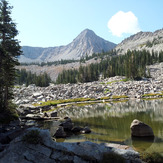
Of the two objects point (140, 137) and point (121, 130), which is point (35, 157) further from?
point (121, 130)

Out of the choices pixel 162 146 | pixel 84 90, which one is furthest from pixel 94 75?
pixel 162 146

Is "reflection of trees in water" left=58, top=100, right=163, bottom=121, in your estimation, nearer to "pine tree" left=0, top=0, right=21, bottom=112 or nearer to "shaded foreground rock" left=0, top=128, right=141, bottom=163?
"pine tree" left=0, top=0, right=21, bottom=112

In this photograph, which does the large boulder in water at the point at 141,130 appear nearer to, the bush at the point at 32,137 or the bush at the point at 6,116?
the bush at the point at 32,137

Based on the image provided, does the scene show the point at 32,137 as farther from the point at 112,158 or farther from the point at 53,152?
the point at 112,158

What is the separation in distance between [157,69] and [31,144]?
456 feet

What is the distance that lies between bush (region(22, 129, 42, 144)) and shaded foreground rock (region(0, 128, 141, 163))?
0.20 m

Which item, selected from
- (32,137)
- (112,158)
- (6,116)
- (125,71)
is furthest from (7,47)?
(125,71)

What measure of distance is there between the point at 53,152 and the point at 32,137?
186 centimetres

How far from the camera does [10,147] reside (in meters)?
11.3

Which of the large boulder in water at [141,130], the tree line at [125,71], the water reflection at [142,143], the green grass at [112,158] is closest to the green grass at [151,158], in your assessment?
the green grass at [112,158]

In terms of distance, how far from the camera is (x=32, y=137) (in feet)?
37.7

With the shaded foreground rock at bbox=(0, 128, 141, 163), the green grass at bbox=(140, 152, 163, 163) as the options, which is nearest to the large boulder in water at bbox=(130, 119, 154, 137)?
the green grass at bbox=(140, 152, 163, 163)

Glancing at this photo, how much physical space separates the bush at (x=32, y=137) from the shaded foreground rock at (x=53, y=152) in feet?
0.65

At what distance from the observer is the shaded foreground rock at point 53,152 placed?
10.5 metres
